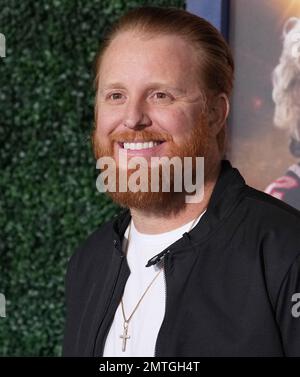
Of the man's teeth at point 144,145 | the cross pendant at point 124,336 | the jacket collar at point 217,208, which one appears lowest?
the cross pendant at point 124,336

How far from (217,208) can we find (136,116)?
32cm

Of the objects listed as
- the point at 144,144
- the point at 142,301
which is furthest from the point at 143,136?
the point at 142,301

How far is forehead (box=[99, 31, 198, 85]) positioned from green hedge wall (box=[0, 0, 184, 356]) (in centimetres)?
204

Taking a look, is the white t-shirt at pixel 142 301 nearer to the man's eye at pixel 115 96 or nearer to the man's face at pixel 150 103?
the man's face at pixel 150 103

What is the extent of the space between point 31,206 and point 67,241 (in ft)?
0.94

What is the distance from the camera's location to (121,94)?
6.70 feet

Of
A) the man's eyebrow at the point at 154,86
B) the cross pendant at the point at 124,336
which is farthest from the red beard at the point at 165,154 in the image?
the cross pendant at the point at 124,336

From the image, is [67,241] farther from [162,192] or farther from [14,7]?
[162,192]

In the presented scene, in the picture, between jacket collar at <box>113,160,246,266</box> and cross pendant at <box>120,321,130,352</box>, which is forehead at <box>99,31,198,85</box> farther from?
cross pendant at <box>120,321,130,352</box>

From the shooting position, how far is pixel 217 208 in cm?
200

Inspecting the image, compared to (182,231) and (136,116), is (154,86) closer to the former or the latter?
(136,116)

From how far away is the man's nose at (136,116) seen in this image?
1.98 meters

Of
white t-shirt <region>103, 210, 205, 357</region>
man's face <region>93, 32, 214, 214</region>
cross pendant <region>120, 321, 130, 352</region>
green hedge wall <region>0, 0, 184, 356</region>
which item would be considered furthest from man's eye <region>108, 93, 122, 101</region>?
green hedge wall <region>0, 0, 184, 356</region>

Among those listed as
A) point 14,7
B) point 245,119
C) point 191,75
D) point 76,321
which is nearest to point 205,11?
point 245,119
